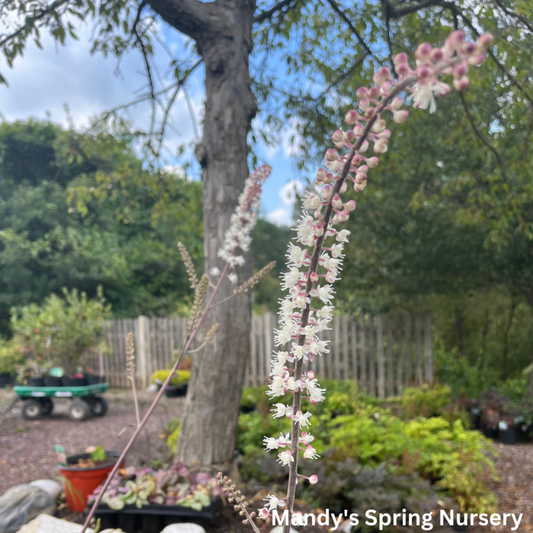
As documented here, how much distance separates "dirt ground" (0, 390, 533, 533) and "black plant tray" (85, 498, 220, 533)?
0.21 meters

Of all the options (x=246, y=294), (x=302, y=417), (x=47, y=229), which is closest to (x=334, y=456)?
(x=246, y=294)

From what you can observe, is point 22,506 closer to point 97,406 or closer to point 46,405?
point 97,406

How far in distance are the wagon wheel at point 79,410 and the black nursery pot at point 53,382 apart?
0.35 meters

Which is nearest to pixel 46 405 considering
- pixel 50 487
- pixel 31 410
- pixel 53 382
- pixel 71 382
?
pixel 31 410

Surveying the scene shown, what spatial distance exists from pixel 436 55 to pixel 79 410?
6.63 metres

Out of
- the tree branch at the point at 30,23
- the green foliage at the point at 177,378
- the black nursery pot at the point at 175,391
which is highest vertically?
the tree branch at the point at 30,23

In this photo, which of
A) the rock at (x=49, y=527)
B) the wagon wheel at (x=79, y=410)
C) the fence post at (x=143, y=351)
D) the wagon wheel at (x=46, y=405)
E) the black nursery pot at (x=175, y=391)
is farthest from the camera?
the fence post at (x=143, y=351)

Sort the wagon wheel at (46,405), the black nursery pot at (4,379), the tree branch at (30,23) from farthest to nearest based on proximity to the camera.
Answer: the black nursery pot at (4,379)
the wagon wheel at (46,405)
the tree branch at (30,23)

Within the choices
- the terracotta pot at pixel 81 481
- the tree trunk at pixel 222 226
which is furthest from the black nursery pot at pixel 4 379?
the tree trunk at pixel 222 226

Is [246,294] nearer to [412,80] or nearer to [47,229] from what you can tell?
[412,80]

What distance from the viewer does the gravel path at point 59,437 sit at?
13.1 feet

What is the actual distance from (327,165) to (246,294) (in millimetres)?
2350

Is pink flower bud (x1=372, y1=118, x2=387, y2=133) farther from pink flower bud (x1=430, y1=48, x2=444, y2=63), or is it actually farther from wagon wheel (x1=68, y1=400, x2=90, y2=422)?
wagon wheel (x1=68, y1=400, x2=90, y2=422)

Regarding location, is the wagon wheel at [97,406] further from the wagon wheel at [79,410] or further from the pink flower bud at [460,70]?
the pink flower bud at [460,70]
